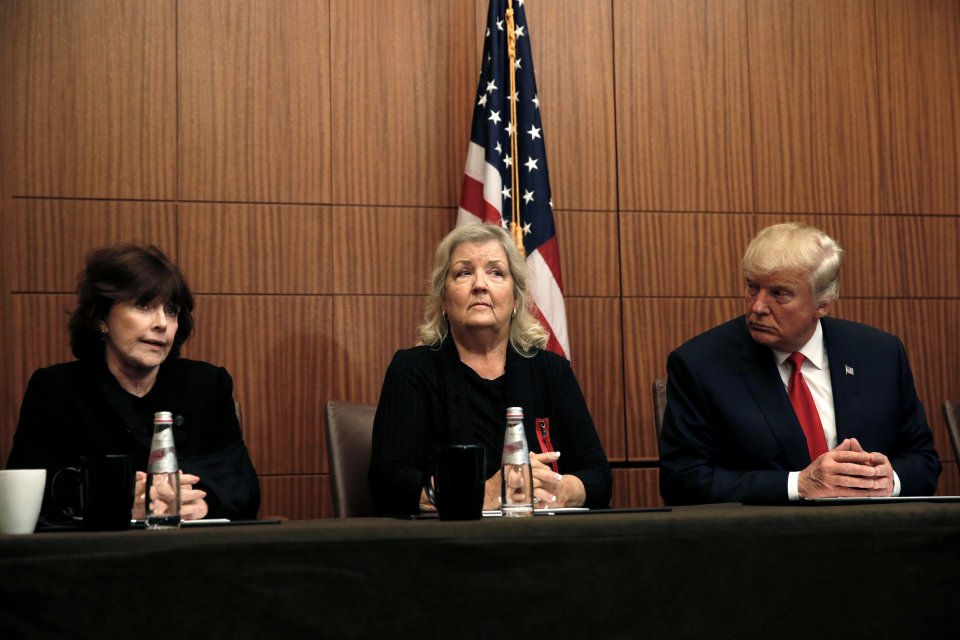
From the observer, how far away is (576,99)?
4570 mm

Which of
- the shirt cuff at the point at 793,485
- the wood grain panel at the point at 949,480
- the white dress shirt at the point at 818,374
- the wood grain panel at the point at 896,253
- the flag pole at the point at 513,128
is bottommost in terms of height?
the wood grain panel at the point at 949,480

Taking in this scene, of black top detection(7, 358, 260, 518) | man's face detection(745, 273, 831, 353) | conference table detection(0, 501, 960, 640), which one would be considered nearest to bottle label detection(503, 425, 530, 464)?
conference table detection(0, 501, 960, 640)

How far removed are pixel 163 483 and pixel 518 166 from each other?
9.11 ft

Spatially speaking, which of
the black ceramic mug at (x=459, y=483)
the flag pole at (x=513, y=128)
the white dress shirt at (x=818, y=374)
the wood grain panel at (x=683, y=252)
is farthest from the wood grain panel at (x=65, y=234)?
the black ceramic mug at (x=459, y=483)

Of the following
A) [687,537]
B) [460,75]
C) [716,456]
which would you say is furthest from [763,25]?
[687,537]

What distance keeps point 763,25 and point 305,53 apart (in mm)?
2027

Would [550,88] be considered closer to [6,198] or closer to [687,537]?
[6,198]

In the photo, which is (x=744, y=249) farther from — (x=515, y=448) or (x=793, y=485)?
(x=515, y=448)

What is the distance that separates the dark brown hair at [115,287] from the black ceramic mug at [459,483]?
58.7 inches

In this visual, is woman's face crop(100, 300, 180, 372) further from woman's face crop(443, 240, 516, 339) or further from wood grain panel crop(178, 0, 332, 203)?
wood grain panel crop(178, 0, 332, 203)

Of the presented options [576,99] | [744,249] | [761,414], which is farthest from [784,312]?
[576,99]

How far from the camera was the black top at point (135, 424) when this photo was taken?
8.80 feet

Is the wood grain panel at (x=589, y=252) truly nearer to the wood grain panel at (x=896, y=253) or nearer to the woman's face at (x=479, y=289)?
the wood grain panel at (x=896, y=253)

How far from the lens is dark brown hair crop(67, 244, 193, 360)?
289 cm
